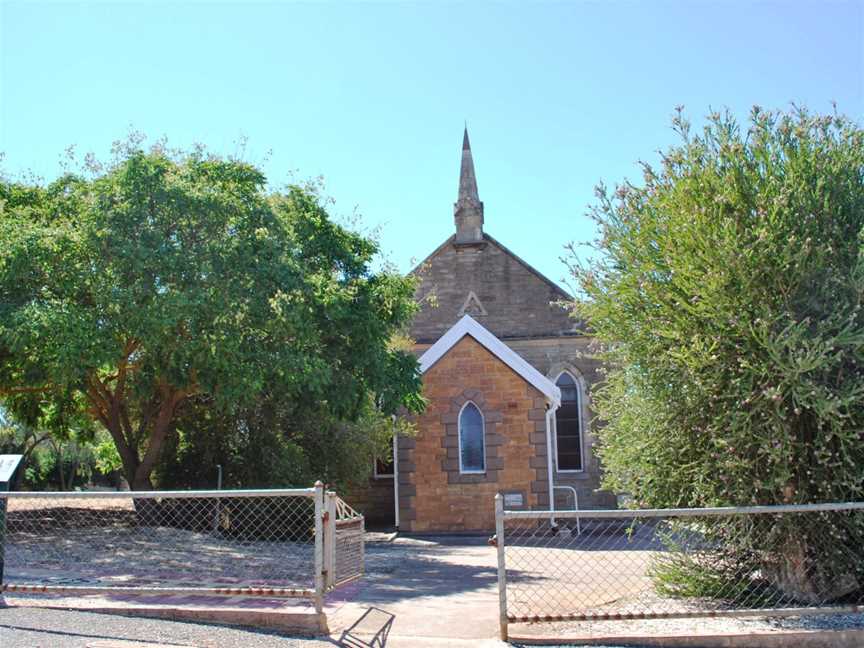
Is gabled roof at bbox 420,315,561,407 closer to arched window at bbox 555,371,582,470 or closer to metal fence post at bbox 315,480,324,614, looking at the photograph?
arched window at bbox 555,371,582,470

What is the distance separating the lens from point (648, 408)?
358 inches

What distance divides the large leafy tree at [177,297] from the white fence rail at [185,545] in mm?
1894

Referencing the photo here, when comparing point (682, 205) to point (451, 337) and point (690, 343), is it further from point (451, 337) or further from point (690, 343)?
point (451, 337)

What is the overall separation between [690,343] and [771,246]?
4.31ft

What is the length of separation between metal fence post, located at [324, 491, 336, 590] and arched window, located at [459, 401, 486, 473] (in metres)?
11.4

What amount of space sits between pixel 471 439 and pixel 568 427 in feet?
27.6

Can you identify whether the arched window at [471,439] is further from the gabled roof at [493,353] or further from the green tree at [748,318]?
the green tree at [748,318]

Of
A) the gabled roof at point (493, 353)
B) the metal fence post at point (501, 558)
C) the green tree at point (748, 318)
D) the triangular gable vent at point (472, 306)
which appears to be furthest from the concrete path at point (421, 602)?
the triangular gable vent at point (472, 306)

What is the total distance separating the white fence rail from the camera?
24.9 feet

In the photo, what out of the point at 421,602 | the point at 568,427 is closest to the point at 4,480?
the point at 421,602

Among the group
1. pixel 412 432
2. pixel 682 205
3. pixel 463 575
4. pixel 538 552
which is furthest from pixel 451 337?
pixel 682 205

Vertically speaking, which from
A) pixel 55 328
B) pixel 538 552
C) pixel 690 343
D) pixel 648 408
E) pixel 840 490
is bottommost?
pixel 538 552

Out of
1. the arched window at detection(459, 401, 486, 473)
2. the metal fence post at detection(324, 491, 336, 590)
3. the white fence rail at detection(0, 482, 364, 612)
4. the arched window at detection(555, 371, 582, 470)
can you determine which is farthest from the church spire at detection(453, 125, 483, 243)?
the metal fence post at detection(324, 491, 336, 590)

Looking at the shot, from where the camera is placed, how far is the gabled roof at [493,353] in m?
18.7
